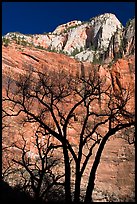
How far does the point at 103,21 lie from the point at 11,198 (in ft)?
260

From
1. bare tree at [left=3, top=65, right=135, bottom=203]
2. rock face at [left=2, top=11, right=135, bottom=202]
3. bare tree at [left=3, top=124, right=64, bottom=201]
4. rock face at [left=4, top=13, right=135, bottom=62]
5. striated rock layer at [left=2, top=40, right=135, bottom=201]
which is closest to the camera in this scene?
bare tree at [left=3, top=65, right=135, bottom=203]

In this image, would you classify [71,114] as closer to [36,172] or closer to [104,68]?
[36,172]

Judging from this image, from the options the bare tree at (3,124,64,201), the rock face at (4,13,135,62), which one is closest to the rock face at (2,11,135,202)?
the rock face at (4,13,135,62)

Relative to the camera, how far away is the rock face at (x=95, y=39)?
62.7 m

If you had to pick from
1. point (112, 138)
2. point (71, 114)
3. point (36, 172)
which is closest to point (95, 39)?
point (112, 138)

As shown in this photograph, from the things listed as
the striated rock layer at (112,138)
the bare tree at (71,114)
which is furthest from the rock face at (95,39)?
the bare tree at (71,114)

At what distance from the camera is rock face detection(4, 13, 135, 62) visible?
62688mm

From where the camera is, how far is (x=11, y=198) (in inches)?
505

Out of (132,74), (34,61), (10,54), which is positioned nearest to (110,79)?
(132,74)

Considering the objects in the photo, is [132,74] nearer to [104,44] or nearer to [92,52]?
[92,52]

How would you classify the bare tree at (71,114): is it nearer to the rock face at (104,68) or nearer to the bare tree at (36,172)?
the bare tree at (36,172)

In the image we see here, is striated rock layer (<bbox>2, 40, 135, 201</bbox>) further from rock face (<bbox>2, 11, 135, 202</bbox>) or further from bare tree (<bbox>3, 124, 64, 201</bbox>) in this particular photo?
bare tree (<bbox>3, 124, 64, 201</bbox>)

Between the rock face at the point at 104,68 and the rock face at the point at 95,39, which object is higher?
the rock face at the point at 95,39

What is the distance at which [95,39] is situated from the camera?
8569 cm
